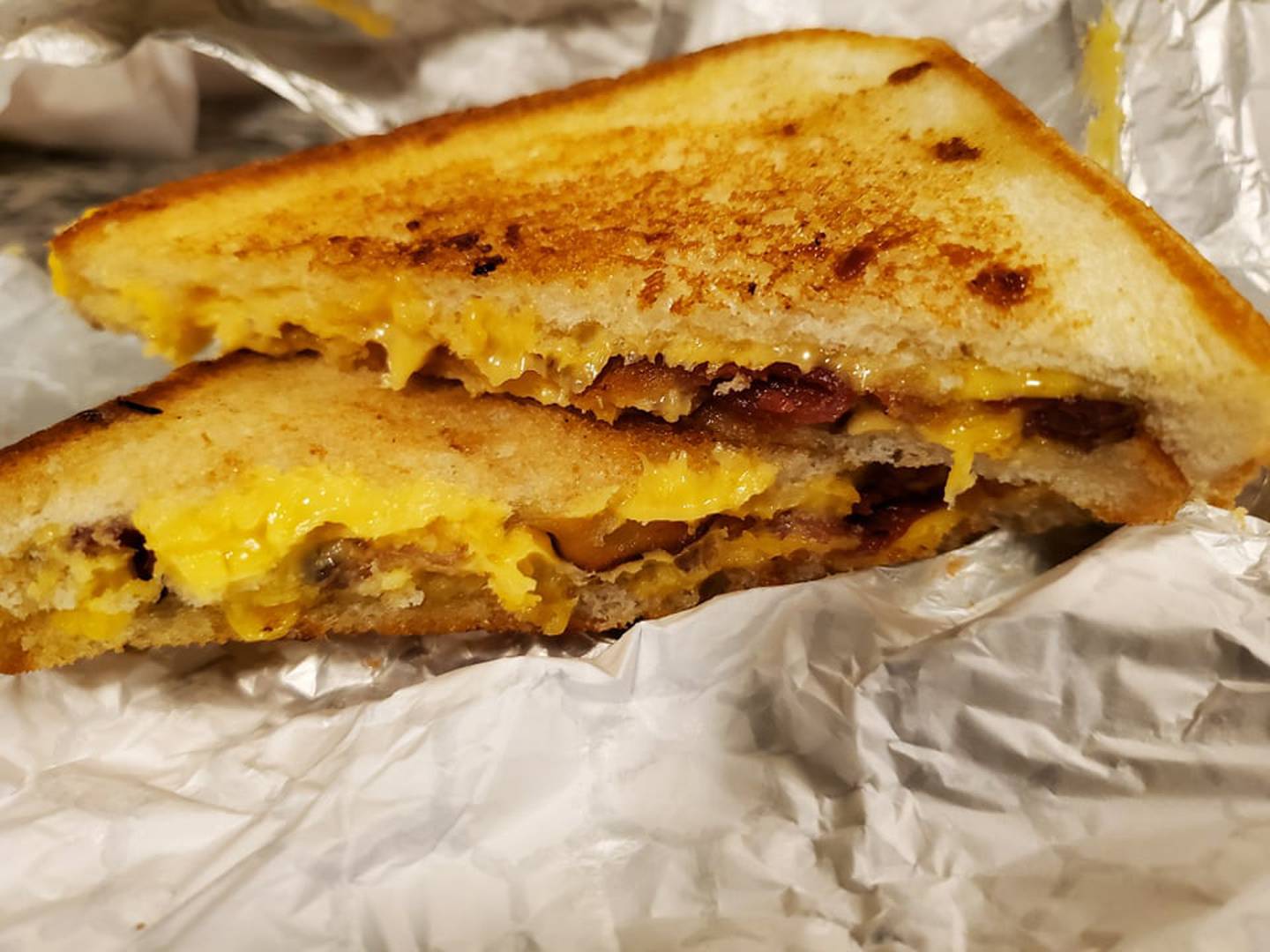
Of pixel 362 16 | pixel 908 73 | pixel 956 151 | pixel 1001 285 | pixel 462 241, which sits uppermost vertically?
pixel 362 16

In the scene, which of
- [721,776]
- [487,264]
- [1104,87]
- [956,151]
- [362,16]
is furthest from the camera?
[362,16]

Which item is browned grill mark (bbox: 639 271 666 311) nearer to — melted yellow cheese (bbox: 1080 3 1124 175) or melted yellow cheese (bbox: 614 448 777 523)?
melted yellow cheese (bbox: 614 448 777 523)

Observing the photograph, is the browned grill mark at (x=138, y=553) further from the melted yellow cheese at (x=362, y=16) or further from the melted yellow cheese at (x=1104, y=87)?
the melted yellow cheese at (x=1104, y=87)

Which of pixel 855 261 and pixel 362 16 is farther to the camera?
pixel 362 16

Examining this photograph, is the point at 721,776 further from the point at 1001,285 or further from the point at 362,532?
the point at 1001,285

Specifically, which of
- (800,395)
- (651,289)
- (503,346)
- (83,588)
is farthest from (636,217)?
(83,588)

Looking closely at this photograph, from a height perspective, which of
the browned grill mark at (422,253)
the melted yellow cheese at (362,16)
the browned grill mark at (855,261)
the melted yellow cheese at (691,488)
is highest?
the melted yellow cheese at (362,16)

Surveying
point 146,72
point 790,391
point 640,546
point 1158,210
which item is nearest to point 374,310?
point 640,546

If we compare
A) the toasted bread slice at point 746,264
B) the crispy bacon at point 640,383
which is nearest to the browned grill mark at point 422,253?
the toasted bread slice at point 746,264
